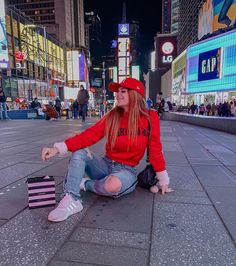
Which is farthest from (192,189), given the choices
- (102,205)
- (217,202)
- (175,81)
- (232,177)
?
(175,81)

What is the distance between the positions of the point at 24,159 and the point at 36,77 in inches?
1560

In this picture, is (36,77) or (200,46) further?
(36,77)

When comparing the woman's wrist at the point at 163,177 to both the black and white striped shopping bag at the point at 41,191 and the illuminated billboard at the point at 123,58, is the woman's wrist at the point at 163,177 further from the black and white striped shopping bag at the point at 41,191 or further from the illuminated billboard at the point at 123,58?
the illuminated billboard at the point at 123,58

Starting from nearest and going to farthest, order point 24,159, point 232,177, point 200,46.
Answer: point 232,177 → point 24,159 → point 200,46

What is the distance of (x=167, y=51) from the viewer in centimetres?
7550

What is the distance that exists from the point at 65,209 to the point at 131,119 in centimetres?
119

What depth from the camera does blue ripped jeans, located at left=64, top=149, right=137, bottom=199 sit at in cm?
266

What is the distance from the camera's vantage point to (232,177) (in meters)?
3.92

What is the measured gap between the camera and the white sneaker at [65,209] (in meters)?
2.40

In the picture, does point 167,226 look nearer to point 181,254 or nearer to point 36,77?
point 181,254

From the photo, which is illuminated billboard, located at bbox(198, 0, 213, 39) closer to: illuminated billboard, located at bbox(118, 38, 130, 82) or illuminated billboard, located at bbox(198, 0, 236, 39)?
illuminated billboard, located at bbox(198, 0, 236, 39)

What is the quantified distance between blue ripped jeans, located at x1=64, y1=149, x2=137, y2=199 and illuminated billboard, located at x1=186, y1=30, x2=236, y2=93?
33.0m

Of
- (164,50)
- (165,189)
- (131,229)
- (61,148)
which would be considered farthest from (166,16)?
(131,229)

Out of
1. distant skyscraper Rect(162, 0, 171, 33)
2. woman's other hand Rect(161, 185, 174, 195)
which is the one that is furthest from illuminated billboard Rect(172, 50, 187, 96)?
distant skyscraper Rect(162, 0, 171, 33)
